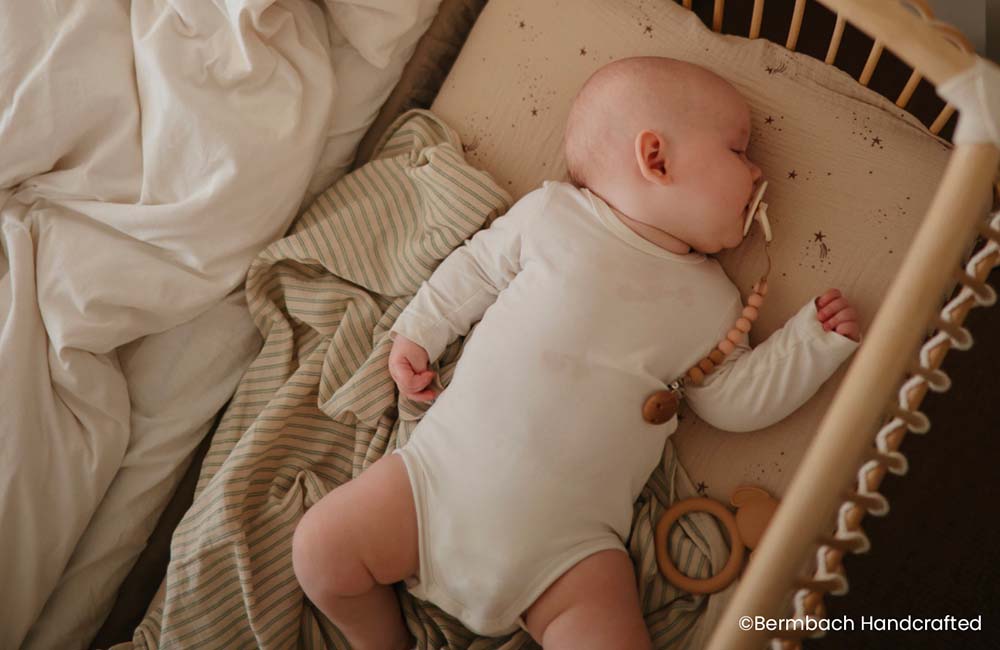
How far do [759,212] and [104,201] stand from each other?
2.82ft

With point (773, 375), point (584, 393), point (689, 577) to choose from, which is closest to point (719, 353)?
point (773, 375)

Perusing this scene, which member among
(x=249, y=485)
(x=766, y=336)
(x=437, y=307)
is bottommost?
(x=249, y=485)

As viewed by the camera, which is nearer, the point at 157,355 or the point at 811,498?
the point at 811,498

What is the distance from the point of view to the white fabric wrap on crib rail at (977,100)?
58cm

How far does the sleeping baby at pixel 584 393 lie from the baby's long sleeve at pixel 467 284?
2cm

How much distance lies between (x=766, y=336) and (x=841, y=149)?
253 millimetres

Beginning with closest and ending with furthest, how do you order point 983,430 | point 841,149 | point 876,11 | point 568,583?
point 876,11 → point 568,583 → point 841,149 → point 983,430

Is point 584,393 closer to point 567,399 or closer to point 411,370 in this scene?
point 567,399

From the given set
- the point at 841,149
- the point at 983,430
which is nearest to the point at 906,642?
the point at 983,430

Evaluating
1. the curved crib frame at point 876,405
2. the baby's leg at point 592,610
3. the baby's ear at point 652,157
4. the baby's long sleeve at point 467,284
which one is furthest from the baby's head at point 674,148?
the baby's leg at point 592,610

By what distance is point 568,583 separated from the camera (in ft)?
2.75

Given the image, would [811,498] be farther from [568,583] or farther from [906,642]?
[906,642]

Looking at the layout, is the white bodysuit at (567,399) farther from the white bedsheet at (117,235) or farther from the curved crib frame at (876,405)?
the white bedsheet at (117,235)

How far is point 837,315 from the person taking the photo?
0.86m
